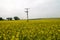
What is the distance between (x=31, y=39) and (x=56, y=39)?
986mm

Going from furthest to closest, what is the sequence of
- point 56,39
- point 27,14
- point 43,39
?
1. point 27,14
2. point 56,39
3. point 43,39

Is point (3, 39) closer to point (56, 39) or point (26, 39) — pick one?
point (26, 39)

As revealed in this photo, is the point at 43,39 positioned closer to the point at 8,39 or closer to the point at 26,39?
the point at 26,39

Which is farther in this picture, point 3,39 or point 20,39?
point 3,39

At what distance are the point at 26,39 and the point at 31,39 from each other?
0.68 ft

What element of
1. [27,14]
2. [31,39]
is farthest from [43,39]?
[27,14]

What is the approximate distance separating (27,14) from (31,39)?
3910cm

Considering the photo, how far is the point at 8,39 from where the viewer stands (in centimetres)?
603

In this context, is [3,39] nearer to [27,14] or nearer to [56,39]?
[56,39]

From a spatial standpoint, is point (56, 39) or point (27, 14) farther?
point (27, 14)

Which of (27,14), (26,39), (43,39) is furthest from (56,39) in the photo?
(27,14)

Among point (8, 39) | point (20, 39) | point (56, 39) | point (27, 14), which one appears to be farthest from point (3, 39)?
point (27, 14)

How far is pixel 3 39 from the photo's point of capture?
6.04 meters

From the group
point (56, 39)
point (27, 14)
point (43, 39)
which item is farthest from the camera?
point (27, 14)
